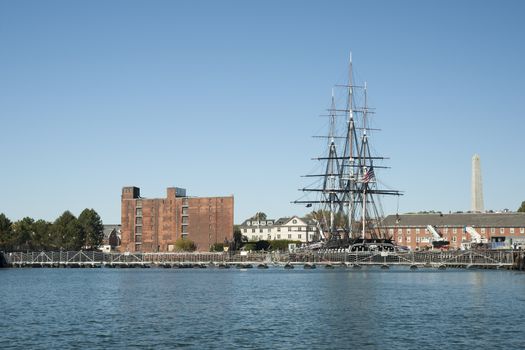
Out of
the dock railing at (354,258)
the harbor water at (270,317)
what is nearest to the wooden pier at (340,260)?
the dock railing at (354,258)

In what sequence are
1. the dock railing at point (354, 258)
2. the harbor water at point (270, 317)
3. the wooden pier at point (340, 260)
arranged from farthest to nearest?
1. the dock railing at point (354, 258)
2. the wooden pier at point (340, 260)
3. the harbor water at point (270, 317)

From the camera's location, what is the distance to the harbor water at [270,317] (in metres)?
50.6

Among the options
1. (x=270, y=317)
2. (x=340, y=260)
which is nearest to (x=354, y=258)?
(x=340, y=260)

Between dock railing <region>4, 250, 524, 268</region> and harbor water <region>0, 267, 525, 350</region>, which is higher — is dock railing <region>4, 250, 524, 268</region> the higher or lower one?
the higher one

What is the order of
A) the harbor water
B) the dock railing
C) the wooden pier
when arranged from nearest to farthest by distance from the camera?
the harbor water
the wooden pier
the dock railing

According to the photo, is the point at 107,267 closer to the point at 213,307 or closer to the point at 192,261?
the point at 192,261

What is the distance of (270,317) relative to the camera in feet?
212

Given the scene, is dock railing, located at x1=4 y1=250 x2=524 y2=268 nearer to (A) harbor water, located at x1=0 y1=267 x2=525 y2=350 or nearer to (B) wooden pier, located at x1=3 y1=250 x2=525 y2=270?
(B) wooden pier, located at x1=3 y1=250 x2=525 y2=270

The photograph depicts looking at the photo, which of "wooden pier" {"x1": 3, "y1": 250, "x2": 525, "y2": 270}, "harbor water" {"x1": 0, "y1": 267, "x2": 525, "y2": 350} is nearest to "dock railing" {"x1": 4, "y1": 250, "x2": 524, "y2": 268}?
"wooden pier" {"x1": 3, "y1": 250, "x2": 525, "y2": 270}

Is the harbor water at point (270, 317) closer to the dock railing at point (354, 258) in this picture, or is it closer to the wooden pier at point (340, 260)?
the wooden pier at point (340, 260)

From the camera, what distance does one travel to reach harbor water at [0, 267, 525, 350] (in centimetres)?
5062

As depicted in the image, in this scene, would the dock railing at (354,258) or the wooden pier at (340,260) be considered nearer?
the wooden pier at (340,260)

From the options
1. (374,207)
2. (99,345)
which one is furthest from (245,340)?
(374,207)

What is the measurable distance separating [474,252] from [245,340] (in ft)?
393
